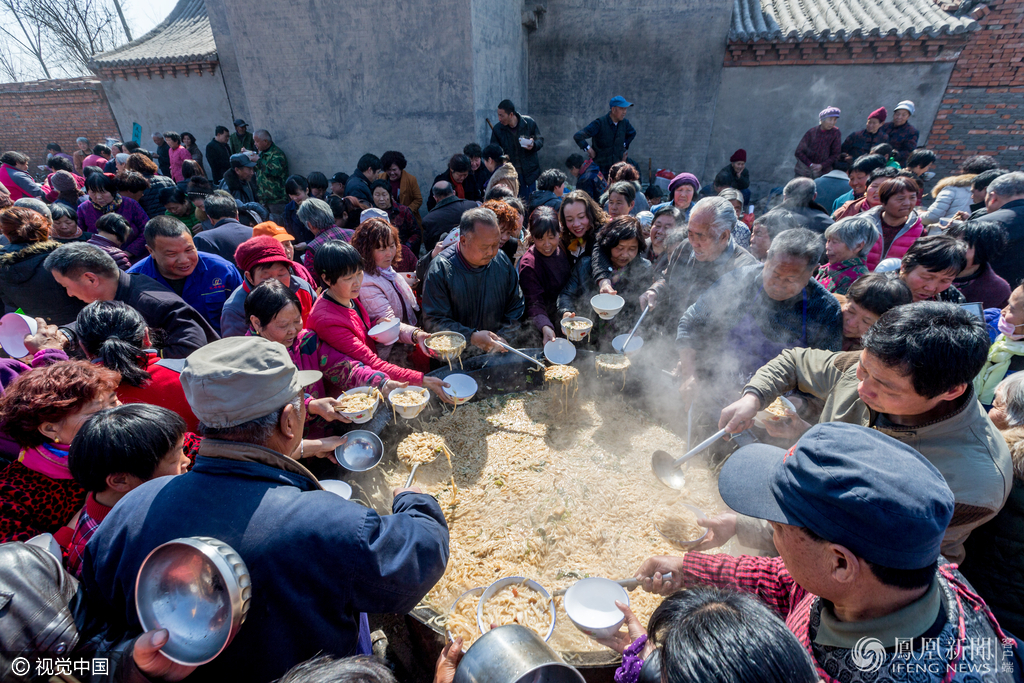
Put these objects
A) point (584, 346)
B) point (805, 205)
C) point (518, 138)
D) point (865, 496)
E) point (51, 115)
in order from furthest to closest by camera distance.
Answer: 1. point (51, 115)
2. point (518, 138)
3. point (805, 205)
4. point (584, 346)
5. point (865, 496)

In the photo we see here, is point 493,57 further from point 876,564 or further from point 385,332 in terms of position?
point 876,564

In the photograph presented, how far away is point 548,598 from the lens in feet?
8.57

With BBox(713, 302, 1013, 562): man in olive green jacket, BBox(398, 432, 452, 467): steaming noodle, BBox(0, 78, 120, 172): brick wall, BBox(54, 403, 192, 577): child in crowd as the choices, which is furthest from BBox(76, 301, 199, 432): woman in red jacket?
BBox(0, 78, 120, 172): brick wall

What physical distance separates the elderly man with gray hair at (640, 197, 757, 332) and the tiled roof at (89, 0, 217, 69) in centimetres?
1443

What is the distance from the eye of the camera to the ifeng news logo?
4.51 ft

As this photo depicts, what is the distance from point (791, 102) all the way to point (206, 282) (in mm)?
12803

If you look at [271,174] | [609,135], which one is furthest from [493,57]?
[271,174]

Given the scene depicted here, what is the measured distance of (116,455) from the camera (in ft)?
6.58

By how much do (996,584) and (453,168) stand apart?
7868 mm

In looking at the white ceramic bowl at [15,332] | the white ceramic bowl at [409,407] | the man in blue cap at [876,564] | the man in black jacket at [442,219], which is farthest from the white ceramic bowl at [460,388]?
the white ceramic bowl at [15,332]

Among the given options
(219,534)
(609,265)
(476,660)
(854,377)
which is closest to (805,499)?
(476,660)

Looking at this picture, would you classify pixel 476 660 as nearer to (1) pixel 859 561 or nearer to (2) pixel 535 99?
(1) pixel 859 561

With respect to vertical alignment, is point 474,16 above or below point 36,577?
above

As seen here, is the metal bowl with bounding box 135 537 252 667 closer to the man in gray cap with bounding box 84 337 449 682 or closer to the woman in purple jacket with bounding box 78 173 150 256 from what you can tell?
the man in gray cap with bounding box 84 337 449 682
